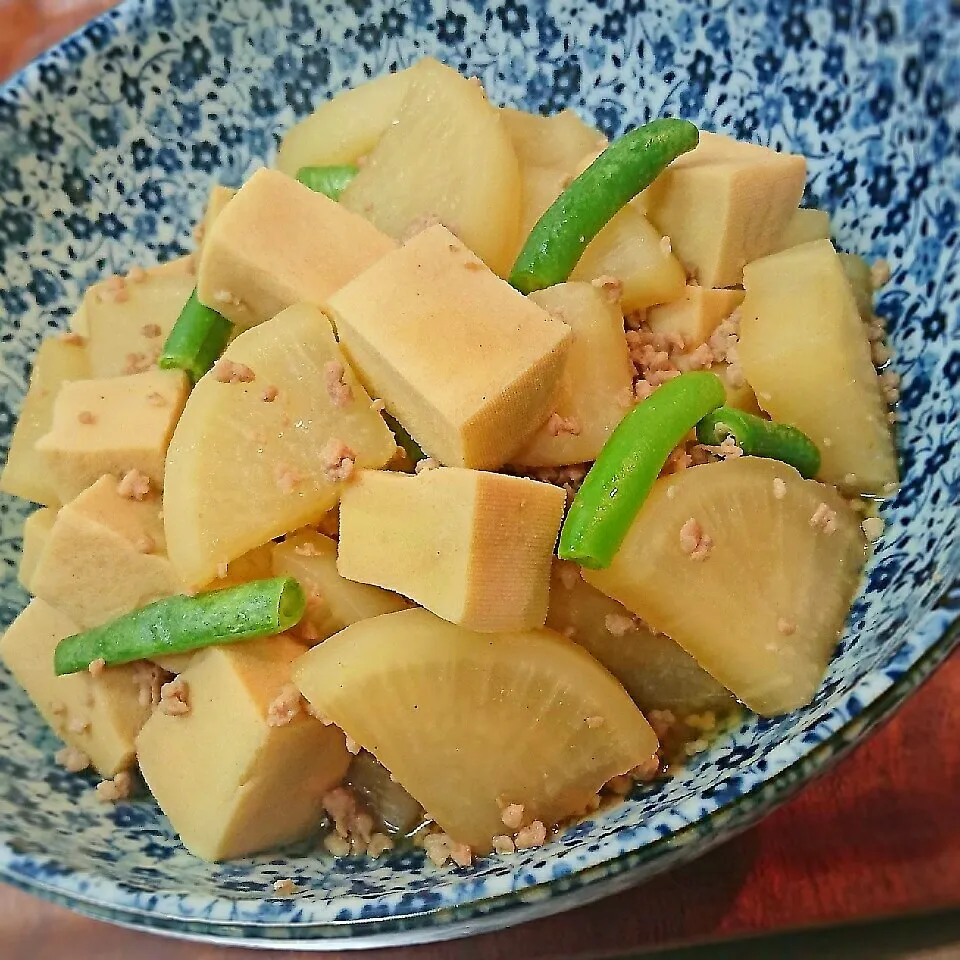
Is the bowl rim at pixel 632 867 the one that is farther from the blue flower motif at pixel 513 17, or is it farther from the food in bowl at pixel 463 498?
the blue flower motif at pixel 513 17

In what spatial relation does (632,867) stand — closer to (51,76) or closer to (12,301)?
(12,301)

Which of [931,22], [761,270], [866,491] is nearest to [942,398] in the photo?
[866,491]

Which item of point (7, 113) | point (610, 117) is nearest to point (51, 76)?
point (7, 113)

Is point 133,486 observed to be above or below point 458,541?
above

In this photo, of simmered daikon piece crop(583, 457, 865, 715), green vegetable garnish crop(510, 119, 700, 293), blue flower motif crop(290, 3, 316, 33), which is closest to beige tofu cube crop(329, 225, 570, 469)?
green vegetable garnish crop(510, 119, 700, 293)

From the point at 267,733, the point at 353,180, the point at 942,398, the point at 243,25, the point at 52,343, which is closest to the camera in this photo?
the point at 267,733

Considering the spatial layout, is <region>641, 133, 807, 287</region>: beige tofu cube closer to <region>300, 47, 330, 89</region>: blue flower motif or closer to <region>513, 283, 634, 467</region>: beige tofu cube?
<region>513, 283, 634, 467</region>: beige tofu cube

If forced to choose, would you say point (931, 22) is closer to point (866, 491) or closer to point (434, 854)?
point (866, 491)

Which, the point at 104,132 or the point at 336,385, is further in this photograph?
the point at 104,132
